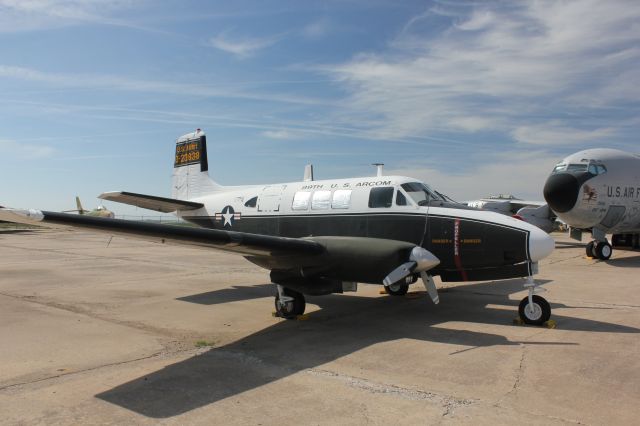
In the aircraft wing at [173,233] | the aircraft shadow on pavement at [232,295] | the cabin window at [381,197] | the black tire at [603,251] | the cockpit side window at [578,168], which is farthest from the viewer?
the black tire at [603,251]

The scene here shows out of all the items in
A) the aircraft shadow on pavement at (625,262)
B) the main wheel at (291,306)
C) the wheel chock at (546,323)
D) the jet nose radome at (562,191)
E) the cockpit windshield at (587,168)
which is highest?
the cockpit windshield at (587,168)

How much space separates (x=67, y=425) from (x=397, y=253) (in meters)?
5.48

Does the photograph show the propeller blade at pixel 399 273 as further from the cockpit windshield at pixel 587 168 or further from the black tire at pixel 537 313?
the cockpit windshield at pixel 587 168

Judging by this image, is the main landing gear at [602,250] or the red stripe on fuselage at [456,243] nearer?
the red stripe on fuselage at [456,243]

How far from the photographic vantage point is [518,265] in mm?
8625

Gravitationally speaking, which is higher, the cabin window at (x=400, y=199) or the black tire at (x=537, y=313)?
the cabin window at (x=400, y=199)

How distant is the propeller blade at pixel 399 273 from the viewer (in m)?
8.02

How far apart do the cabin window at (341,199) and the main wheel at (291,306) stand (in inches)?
83.4

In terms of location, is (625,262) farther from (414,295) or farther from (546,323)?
(546,323)

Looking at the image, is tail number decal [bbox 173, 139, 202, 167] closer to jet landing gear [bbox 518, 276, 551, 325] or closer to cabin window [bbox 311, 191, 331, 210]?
cabin window [bbox 311, 191, 331, 210]

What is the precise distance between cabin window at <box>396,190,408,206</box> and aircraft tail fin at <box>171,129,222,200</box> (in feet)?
20.9

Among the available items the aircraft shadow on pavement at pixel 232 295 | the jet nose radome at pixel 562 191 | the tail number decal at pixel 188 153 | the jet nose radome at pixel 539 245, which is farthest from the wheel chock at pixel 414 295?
the jet nose radome at pixel 562 191

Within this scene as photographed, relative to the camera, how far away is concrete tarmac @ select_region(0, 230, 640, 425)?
482 cm

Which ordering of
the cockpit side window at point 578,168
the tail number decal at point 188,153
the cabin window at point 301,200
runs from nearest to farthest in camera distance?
the cabin window at point 301,200 → the tail number decal at point 188,153 → the cockpit side window at point 578,168
